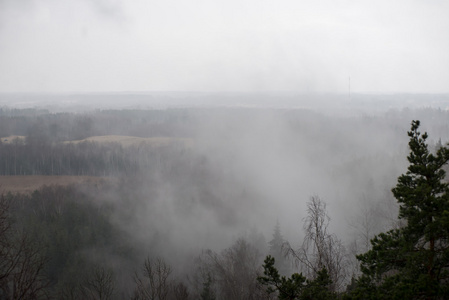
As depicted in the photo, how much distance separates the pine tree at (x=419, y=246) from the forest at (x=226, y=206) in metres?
0.02

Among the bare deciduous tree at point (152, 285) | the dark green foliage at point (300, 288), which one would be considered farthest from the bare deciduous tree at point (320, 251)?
the bare deciduous tree at point (152, 285)

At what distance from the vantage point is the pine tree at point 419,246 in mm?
4250

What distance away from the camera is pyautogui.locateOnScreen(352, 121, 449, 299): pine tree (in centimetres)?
425

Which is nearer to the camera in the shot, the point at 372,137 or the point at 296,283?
the point at 296,283

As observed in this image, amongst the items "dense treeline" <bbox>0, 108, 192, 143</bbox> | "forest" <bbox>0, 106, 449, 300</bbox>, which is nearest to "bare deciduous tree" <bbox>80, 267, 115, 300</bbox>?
"forest" <bbox>0, 106, 449, 300</bbox>

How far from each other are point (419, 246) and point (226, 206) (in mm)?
35443

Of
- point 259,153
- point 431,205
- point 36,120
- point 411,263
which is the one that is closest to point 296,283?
point 411,263

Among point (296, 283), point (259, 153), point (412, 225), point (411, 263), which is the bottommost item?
point (259, 153)

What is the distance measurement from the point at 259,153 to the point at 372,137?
2526 cm

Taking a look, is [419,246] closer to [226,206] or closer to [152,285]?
[152,285]

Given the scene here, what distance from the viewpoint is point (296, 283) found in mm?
5230

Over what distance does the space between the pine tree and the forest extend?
2cm

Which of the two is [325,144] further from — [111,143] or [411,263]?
[411,263]

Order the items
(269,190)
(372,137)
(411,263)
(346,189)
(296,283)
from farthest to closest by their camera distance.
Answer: (372,137) → (269,190) → (346,189) → (296,283) → (411,263)
